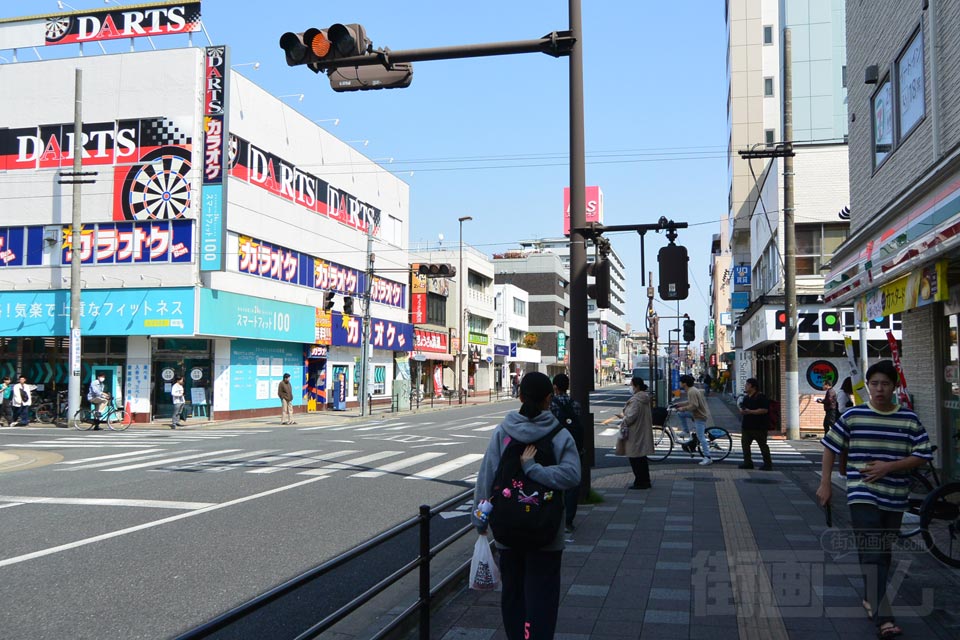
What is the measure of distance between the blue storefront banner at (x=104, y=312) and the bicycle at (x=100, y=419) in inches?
117

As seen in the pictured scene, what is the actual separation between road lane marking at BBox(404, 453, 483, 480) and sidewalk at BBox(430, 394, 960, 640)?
4302mm

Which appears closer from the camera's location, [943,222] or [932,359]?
[943,222]

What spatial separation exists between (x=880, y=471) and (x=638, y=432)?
6678 millimetres

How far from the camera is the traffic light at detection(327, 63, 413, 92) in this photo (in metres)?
8.05

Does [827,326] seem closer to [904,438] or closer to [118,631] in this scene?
[904,438]

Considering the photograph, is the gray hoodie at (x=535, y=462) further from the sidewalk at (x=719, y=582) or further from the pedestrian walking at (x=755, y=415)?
the pedestrian walking at (x=755, y=415)

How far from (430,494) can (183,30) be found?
25632mm

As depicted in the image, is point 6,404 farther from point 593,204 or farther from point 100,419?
point 593,204

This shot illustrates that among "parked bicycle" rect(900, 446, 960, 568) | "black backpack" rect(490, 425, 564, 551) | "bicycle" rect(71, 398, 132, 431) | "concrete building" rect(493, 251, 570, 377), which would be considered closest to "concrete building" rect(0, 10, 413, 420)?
"bicycle" rect(71, 398, 132, 431)

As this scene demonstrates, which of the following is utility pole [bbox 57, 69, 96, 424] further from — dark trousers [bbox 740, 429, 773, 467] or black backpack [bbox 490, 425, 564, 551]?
black backpack [bbox 490, 425, 564, 551]

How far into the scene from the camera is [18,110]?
103 ft

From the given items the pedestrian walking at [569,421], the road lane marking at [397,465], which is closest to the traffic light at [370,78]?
the pedestrian walking at [569,421]

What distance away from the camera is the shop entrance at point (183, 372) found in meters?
29.8

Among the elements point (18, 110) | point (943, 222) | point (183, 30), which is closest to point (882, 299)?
point (943, 222)
